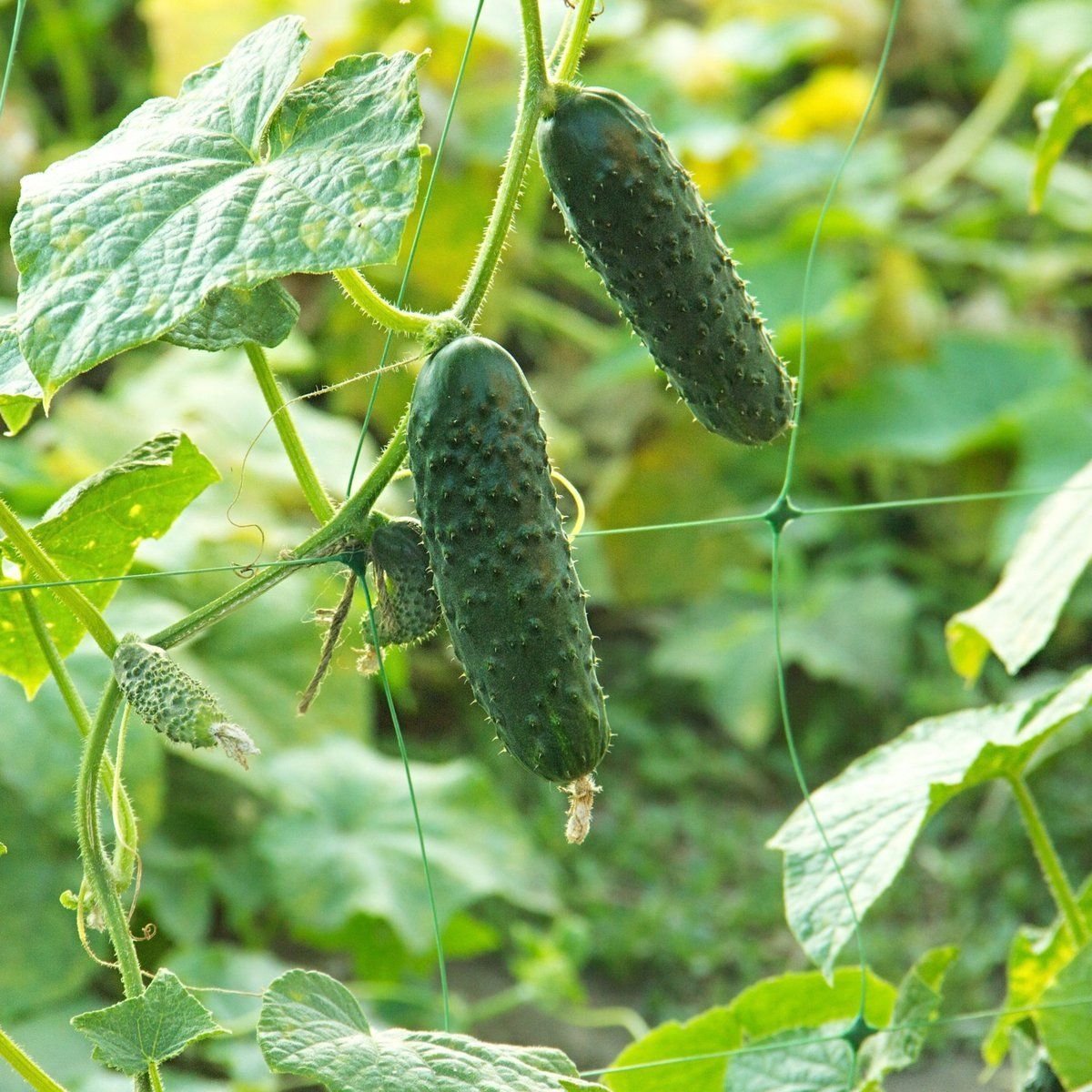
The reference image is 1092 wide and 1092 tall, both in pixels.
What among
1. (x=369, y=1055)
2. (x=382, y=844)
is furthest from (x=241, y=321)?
(x=382, y=844)

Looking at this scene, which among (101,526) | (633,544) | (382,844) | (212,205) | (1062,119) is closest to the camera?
(212,205)

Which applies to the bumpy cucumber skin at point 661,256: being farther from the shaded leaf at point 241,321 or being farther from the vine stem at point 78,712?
the vine stem at point 78,712

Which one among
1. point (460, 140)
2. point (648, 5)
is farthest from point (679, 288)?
point (648, 5)

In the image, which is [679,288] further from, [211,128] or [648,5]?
[648,5]

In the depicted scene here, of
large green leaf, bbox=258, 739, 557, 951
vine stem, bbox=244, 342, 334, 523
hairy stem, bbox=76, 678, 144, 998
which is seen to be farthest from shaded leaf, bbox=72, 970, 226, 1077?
large green leaf, bbox=258, 739, 557, 951

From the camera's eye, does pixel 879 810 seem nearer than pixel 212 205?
No

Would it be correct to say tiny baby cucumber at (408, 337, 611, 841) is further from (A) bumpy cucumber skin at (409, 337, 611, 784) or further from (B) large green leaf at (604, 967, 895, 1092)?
(B) large green leaf at (604, 967, 895, 1092)

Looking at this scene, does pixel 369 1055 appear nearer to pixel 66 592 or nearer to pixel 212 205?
pixel 66 592
